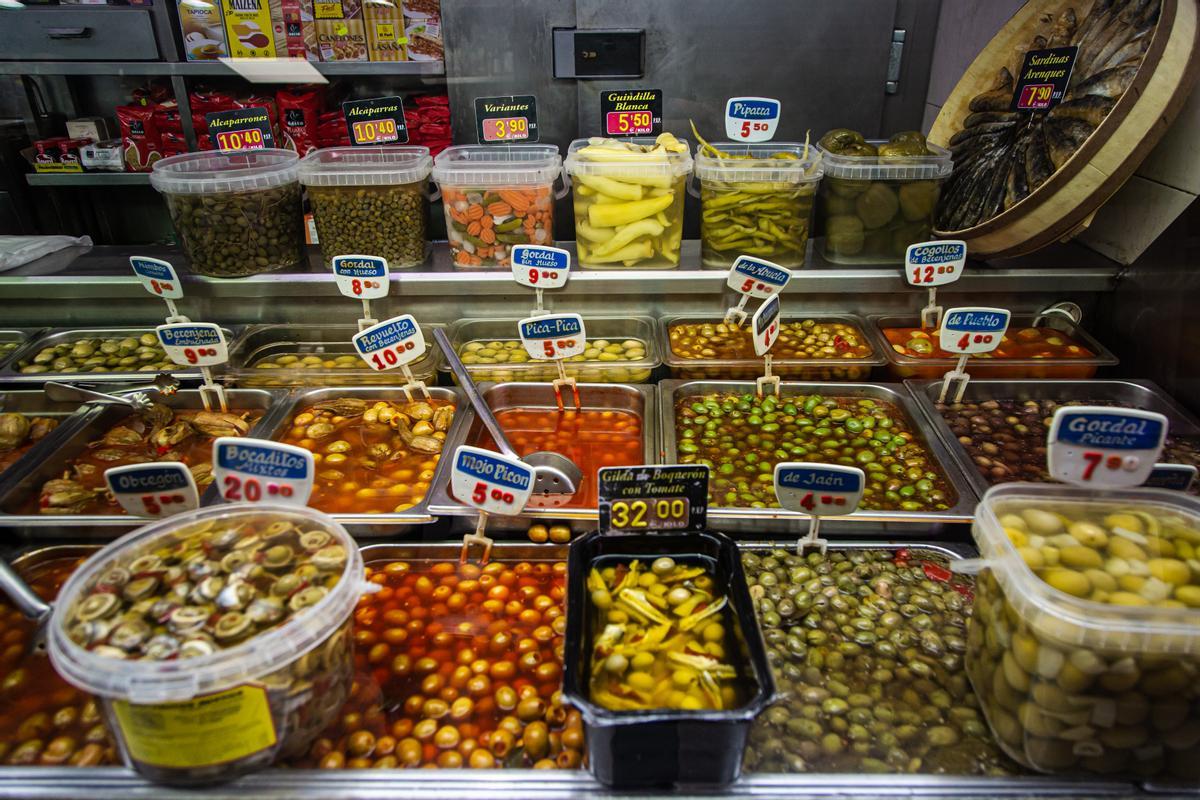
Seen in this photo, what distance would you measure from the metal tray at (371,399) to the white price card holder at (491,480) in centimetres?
27

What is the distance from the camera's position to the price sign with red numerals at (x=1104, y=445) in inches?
56.1

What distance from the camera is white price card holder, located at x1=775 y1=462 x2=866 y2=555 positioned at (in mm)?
1661

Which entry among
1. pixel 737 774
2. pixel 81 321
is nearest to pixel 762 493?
Answer: pixel 737 774

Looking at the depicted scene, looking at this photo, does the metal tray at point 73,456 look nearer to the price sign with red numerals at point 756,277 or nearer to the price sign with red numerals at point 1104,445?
the price sign with red numerals at point 756,277

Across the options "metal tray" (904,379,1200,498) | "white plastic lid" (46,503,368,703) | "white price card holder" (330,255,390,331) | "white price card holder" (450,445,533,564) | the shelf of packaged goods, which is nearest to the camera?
"white plastic lid" (46,503,368,703)

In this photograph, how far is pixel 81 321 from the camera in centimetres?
299

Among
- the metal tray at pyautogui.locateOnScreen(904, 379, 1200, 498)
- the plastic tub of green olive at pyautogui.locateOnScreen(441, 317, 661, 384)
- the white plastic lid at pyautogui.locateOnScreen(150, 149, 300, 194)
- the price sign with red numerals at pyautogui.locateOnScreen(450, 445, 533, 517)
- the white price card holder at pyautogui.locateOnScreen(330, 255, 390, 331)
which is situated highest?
the white plastic lid at pyautogui.locateOnScreen(150, 149, 300, 194)

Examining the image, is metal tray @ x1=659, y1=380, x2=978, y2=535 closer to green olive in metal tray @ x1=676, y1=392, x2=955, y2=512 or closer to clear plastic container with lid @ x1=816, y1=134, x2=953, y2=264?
green olive in metal tray @ x1=676, y1=392, x2=955, y2=512

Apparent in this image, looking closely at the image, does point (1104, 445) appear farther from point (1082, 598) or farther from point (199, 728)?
point (199, 728)

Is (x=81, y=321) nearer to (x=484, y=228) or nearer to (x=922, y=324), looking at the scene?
(x=484, y=228)

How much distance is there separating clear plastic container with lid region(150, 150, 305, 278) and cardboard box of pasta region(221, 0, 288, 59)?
5.03 ft

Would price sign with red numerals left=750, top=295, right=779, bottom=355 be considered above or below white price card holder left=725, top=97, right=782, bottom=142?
below

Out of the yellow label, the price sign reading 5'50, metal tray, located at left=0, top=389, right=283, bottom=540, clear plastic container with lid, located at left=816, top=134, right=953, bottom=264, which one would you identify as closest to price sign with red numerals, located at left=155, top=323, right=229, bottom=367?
metal tray, located at left=0, top=389, right=283, bottom=540

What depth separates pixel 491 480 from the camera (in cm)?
176
